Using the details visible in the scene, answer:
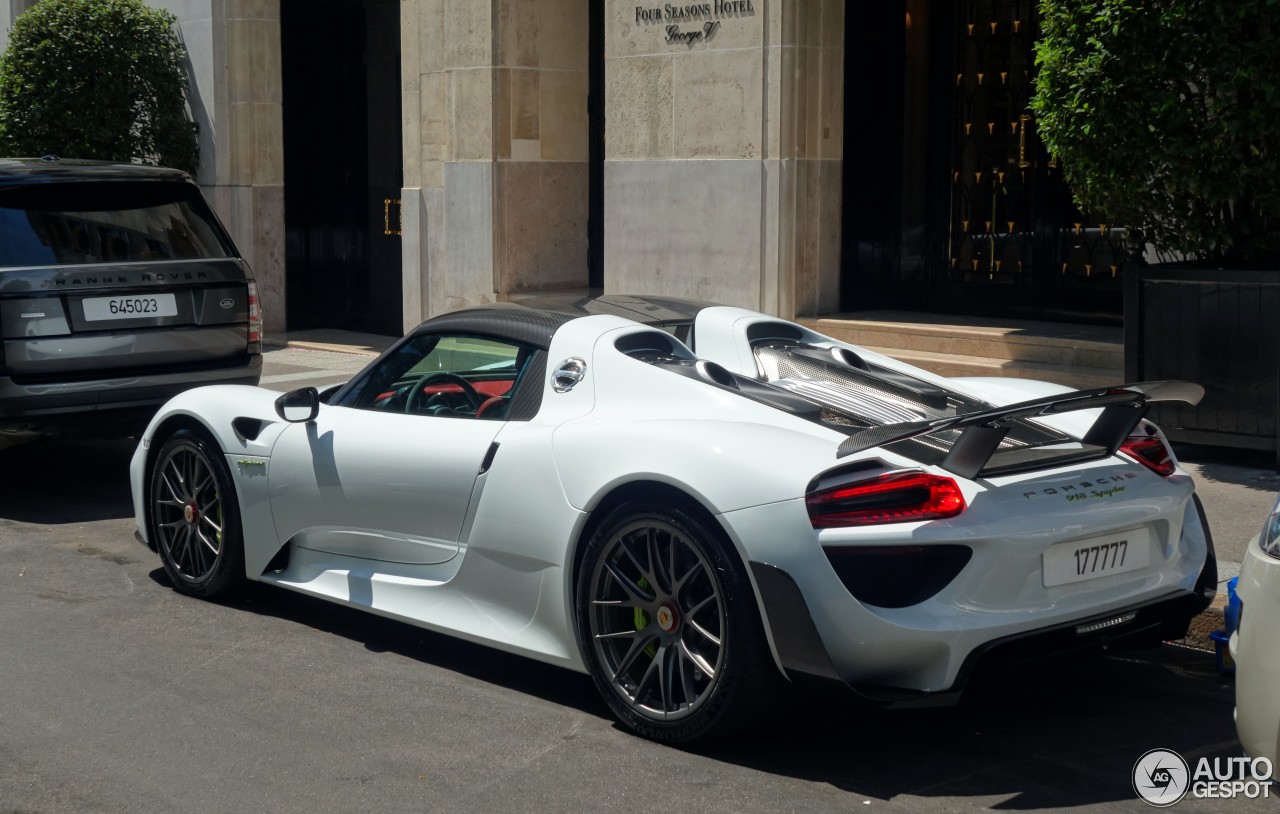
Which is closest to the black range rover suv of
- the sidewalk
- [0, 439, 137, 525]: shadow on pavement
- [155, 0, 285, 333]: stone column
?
[0, 439, 137, 525]: shadow on pavement

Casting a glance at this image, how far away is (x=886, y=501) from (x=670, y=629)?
0.79 meters

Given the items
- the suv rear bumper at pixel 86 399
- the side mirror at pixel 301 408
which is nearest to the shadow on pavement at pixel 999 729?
the side mirror at pixel 301 408

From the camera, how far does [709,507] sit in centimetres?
439

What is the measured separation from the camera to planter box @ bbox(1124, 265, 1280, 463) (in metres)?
8.40

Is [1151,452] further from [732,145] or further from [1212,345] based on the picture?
[732,145]

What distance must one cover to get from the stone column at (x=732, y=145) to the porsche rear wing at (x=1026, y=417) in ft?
24.7

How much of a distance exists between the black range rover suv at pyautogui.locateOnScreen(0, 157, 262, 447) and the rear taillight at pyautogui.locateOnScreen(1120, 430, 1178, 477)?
18.4 feet

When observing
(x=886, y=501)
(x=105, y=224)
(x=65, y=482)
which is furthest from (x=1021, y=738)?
(x=65, y=482)

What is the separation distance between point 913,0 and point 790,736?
32.4 ft

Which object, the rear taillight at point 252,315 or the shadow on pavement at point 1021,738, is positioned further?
the rear taillight at point 252,315

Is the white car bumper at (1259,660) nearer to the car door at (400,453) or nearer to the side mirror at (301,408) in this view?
the car door at (400,453)

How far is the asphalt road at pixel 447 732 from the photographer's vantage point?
13.9 ft

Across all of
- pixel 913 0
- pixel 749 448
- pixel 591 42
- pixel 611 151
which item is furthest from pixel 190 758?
pixel 591 42

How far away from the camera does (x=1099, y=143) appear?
871cm
